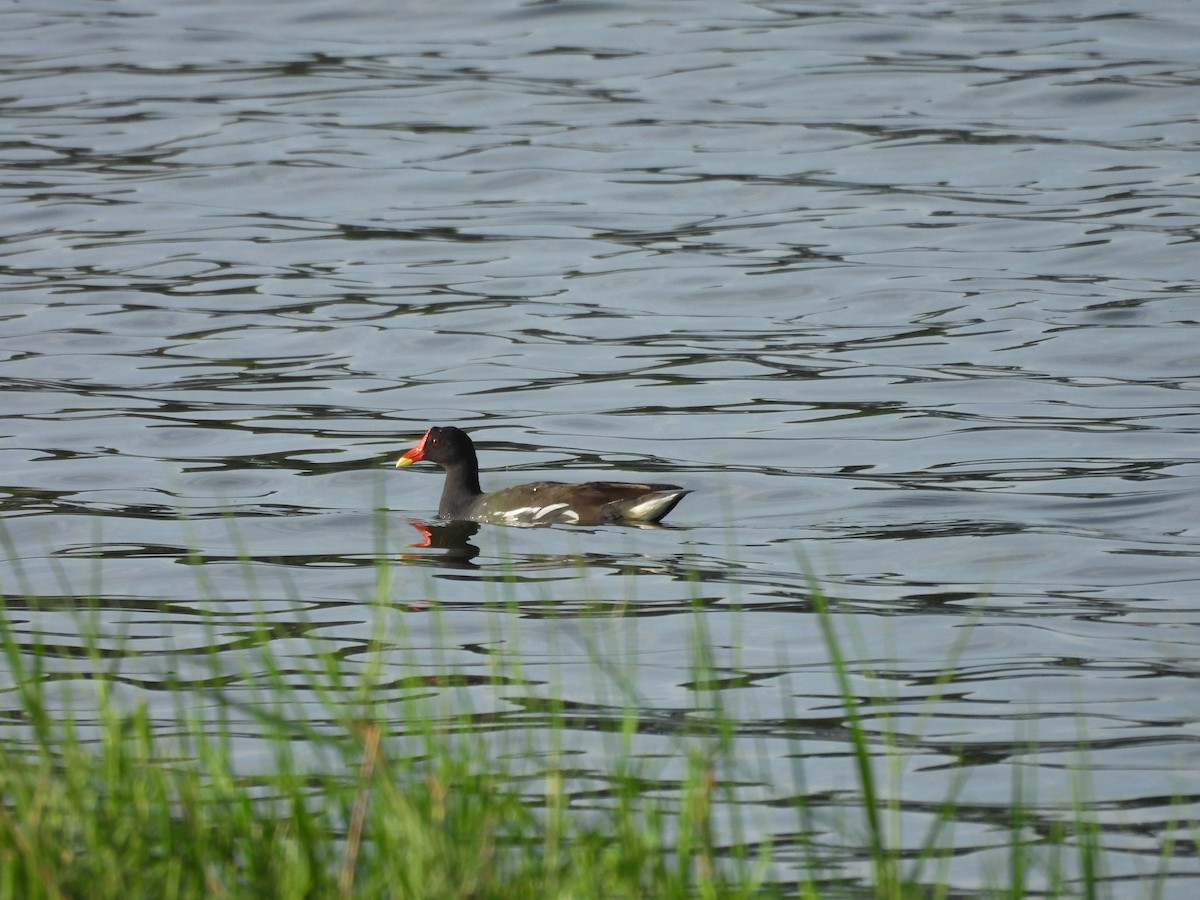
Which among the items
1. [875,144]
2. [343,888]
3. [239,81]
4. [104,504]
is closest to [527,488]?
[104,504]

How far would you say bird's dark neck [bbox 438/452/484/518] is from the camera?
39.6 feet

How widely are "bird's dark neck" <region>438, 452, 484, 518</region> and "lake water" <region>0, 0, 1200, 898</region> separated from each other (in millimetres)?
366

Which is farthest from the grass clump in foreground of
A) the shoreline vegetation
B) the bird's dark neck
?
the bird's dark neck

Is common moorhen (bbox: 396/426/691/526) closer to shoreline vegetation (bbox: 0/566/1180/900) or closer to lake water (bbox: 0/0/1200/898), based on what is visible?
lake water (bbox: 0/0/1200/898)

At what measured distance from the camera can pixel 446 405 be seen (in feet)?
47.2

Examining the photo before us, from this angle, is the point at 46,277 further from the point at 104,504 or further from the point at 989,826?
the point at 989,826

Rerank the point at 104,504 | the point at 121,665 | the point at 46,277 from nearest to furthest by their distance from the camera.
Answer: the point at 121,665
the point at 104,504
the point at 46,277

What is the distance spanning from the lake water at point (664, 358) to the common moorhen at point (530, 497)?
6.4 inches

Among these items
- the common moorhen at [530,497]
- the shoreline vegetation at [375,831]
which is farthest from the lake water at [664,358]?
the shoreline vegetation at [375,831]

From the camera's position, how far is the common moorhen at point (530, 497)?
10867mm

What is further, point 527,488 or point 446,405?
point 446,405

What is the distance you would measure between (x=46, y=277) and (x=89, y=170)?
423cm

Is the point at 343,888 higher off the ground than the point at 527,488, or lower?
higher

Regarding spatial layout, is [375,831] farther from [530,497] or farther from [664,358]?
[664,358]
